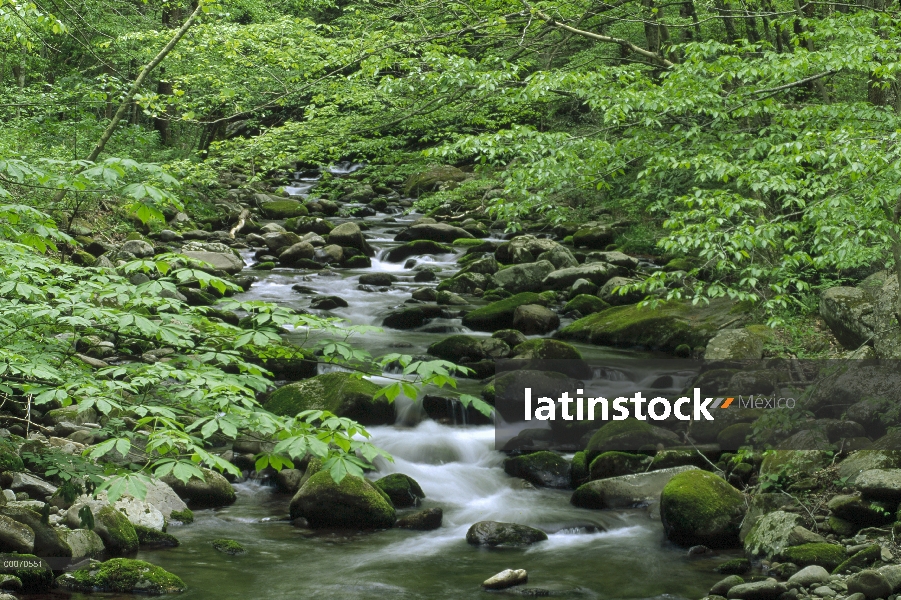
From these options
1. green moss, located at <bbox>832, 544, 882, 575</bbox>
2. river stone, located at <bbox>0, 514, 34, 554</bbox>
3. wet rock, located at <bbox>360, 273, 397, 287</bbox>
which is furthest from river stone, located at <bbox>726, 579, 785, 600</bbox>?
wet rock, located at <bbox>360, 273, 397, 287</bbox>

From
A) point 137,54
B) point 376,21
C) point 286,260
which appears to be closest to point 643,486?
point 376,21

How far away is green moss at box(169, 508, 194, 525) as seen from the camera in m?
6.98

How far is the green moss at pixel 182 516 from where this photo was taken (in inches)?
275

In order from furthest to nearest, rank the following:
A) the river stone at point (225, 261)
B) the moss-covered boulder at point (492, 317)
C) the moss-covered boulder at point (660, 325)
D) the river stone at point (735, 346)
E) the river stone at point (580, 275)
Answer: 1. the river stone at point (580, 275)
2. the river stone at point (225, 261)
3. the moss-covered boulder at point (492, 317)
4. the moss-covered boulder at point (660, 325)
5. the river stone at point (735, 346)

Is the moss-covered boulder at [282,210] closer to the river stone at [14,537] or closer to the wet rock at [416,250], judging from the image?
the wet rock at [416,250]

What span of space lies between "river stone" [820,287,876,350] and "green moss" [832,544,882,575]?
3642 mm

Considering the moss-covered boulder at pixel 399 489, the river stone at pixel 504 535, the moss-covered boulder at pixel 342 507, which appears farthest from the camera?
the moss-covered boulder at pixel 399 489

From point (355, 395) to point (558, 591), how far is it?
13.2 ft

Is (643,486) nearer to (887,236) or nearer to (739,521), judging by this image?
(739,521)

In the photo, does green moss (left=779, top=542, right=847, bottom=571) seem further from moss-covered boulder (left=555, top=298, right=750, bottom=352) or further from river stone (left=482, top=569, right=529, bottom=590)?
moss-covered boulder (left=555, top=298, right=750, bottom=352)

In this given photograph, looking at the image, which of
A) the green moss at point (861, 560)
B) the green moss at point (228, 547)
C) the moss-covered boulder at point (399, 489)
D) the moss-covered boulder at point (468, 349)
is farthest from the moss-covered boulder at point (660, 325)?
the green moss at point (228, 547)

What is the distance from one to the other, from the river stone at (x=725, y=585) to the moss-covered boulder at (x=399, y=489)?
10.8 feet

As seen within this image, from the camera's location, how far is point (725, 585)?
5637mm

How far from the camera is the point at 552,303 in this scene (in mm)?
14633
